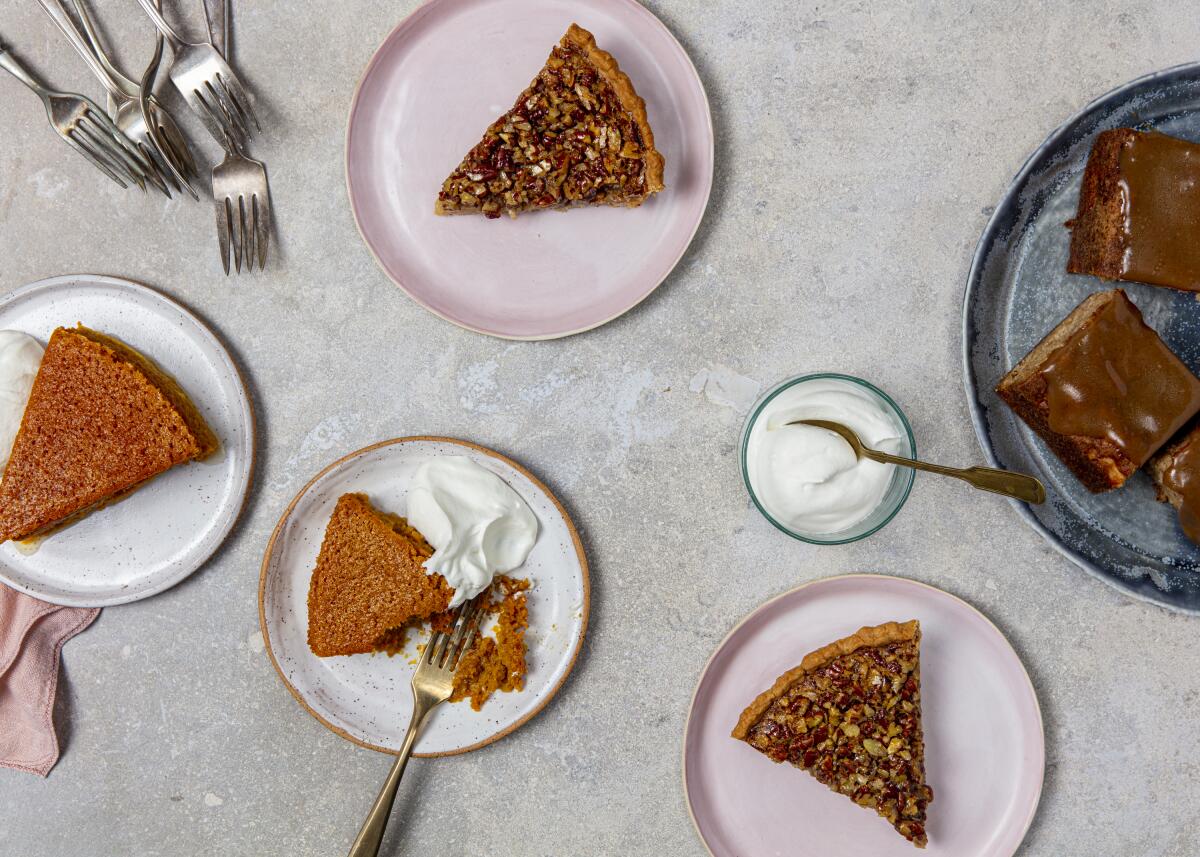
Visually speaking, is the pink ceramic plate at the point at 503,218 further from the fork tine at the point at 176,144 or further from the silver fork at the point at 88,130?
the silver fork at the point at 88,130

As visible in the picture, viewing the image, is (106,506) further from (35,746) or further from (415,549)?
(415,549)

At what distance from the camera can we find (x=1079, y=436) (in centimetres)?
241

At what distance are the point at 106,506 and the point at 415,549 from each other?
1124mm

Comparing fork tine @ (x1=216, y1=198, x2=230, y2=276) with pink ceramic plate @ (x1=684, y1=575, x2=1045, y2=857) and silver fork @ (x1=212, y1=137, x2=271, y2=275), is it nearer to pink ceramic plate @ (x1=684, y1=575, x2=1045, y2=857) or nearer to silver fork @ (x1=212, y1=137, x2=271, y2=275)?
silver fork @ (x1=212, y1=137, x2=271, y2=275)

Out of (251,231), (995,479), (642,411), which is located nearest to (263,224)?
(251,231)

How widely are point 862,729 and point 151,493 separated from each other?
251 cm

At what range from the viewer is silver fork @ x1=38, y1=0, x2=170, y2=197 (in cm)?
255

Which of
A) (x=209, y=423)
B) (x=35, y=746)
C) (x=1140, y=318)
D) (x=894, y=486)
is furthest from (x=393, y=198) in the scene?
(x=1140, y=318)

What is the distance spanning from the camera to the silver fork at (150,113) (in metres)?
2.53

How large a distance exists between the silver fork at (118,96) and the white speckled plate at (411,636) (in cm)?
119

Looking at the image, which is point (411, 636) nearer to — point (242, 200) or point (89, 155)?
point (242, 200)

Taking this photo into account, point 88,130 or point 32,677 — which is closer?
point 88,130

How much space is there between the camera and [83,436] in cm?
251

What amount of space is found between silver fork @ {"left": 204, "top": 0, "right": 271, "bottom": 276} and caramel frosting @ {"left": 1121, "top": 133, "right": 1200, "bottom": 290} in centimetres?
280
